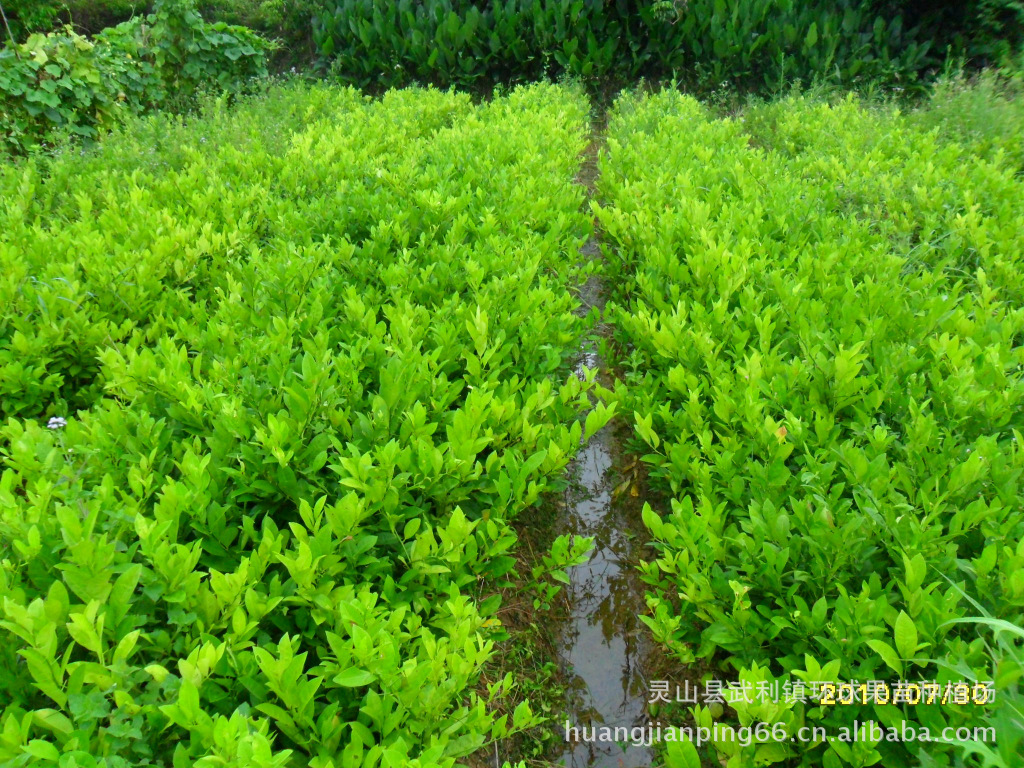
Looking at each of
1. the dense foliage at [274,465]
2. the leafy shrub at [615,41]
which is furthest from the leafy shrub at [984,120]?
the dense foliage at [274,465]

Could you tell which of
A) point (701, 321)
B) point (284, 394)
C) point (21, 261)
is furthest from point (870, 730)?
point (21, 261)

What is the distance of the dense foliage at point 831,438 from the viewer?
1.73 metres

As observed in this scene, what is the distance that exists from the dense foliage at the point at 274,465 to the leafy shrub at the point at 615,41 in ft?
28.6

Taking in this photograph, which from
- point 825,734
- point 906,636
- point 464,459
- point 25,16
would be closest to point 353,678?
point 464,459

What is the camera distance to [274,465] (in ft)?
Answer: 6.97

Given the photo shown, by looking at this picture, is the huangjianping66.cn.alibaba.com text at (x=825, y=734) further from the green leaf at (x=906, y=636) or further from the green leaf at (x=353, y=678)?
the green leaf at (x=353, y=678)

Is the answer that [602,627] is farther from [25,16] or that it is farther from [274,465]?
[25,16]

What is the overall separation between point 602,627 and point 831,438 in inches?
43.8

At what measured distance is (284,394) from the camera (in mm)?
2338

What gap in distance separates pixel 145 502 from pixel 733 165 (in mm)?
4405

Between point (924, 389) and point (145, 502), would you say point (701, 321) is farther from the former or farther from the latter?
point (145, 502)

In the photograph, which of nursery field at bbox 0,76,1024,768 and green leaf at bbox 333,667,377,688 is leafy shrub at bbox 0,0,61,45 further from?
green leaf at bbox 333,667,377,688

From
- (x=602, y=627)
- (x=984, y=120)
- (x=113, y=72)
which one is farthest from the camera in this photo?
(x=113, y=72)

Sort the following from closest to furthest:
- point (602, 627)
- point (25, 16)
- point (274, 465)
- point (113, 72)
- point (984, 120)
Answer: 1. point (274, 465)
2. point (602, 627)
3. point (984, 120)
4. point (113, 72)
5. point (25, 16)
